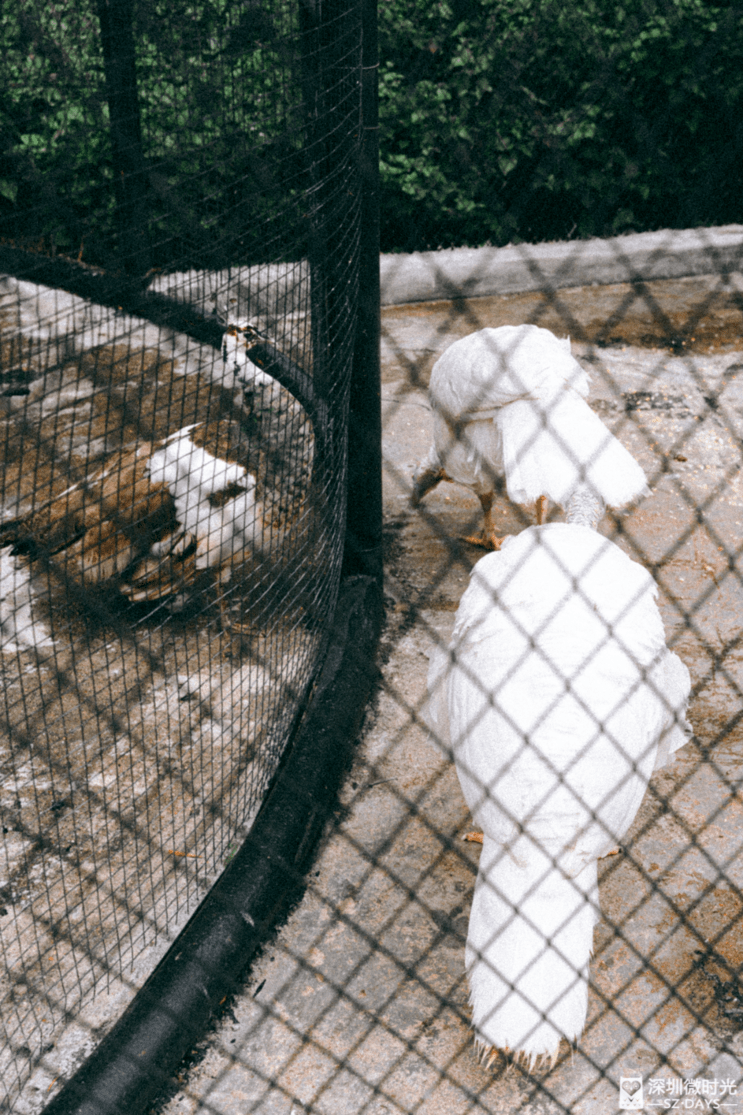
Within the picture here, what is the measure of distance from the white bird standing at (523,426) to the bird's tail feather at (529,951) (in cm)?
127

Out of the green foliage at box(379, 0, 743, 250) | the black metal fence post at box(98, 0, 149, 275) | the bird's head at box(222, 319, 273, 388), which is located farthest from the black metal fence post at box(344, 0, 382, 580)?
the green foliage at box(379, 0, 743, 250)

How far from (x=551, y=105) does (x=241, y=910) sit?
452cm

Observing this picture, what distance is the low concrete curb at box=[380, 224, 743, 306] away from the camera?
208 inches

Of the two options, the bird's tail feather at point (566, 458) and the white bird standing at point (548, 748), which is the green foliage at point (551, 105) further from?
the white bird standing at point (548, 748)

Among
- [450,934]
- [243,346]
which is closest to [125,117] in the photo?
[243,346]

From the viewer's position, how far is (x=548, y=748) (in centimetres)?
204

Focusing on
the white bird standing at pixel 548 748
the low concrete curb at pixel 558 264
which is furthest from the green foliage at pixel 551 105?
the white bird standing at pixel 548 748

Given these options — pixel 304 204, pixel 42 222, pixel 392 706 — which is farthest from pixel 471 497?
pixel 42 222

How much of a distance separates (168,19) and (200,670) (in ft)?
9.19

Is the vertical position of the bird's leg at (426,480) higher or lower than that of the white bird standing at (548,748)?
lower

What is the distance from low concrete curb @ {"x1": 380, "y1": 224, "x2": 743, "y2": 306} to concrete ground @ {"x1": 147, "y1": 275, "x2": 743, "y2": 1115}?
2.10 m

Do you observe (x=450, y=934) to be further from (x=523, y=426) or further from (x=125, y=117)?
(x=125, y=117)

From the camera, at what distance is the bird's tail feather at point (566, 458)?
114 inches

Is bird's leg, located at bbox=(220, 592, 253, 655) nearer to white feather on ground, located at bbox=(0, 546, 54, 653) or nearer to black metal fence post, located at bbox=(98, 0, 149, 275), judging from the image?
white feather on ground, located at bbox=(0, 546, 54, 653)
